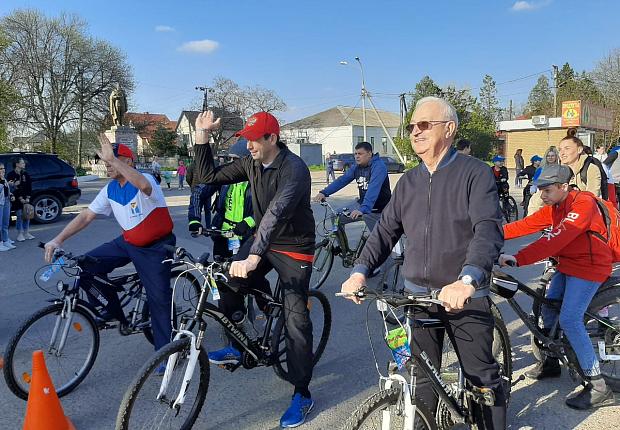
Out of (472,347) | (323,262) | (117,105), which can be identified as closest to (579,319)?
(472,347)

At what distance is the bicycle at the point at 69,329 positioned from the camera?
11.6 ft

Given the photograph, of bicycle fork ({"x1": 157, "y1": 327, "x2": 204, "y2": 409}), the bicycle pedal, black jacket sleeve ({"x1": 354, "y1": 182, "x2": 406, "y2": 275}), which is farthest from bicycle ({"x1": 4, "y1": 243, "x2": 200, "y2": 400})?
the bicycle pedal

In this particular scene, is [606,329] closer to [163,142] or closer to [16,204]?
[16,204]

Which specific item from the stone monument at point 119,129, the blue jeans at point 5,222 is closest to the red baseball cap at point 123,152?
the blue jeans at point 5,222

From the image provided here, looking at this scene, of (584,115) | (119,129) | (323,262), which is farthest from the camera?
(584,115)

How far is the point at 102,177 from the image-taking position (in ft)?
122

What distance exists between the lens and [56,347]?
12.4 feet

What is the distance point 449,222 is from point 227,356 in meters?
2.00

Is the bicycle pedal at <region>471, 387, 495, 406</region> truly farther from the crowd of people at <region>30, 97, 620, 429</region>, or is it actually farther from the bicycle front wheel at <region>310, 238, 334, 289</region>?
the bicycle front wheel at <region>310, 238, 334, 289</region>

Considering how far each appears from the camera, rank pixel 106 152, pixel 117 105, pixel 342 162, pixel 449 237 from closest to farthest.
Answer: pixel 449 237 → pixel 106 152 → pixel 117 105 → pixel 342 162

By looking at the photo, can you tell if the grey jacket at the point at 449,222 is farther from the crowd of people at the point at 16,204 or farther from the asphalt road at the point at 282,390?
the crowd of people at the point at 16,204

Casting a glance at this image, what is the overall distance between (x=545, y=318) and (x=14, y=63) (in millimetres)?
43915

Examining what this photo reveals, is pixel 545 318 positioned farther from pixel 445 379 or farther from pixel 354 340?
pixel 354 340

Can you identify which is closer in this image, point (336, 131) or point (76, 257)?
point (76, 257)
